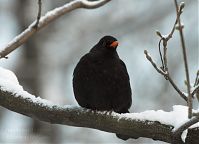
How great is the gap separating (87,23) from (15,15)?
1.51 metres

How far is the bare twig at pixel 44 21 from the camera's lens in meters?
3.68

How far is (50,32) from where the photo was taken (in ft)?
31.6

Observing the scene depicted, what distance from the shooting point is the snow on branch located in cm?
331

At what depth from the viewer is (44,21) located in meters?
3.82

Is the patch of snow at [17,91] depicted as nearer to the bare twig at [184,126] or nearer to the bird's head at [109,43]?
the bare twig at [184,126]

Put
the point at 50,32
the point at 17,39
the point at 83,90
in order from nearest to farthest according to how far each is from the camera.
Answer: the point at 17,39
the point at 83,90
the point at 50,32

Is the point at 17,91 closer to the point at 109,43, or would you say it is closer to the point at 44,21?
the point at 44,21

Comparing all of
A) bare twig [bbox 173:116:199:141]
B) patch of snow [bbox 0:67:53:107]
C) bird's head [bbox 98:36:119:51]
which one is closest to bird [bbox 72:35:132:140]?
bird's head [bbox 98:36:119:51]

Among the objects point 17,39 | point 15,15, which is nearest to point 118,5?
point 15,15

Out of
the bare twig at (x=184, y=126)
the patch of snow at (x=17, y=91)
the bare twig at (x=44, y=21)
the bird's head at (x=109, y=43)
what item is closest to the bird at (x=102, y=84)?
the bird's head at (x=109, y=43)

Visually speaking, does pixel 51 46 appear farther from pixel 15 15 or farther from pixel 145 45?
pixel 145 45

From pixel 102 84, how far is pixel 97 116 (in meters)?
0.90

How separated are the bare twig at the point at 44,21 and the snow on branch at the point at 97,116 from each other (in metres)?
0.21

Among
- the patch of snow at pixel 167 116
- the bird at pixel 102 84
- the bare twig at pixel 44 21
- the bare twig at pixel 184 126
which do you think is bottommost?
the bare twig at pixel 184 126
